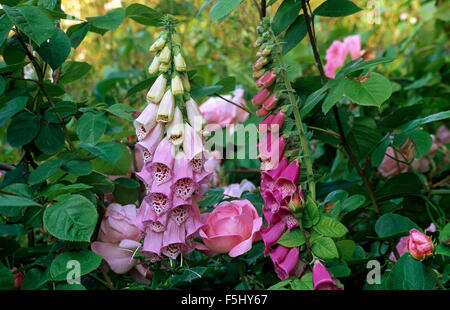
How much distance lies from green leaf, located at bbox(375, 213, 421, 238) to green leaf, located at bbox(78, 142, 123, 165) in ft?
1.29

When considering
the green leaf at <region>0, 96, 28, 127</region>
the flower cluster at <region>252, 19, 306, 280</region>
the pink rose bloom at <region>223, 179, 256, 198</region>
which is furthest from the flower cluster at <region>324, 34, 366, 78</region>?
the green leaf at <region>0, 96, 28, 127</region>

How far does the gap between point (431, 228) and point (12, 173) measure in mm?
718

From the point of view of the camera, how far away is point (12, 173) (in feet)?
2.31

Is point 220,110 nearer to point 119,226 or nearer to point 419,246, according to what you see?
point 119,226

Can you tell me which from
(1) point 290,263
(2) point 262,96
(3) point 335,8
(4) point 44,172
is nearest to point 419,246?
(1) point 290,263

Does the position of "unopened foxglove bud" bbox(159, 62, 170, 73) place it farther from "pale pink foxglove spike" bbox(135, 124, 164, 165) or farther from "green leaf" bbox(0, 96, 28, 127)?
"green leaf" bbox(0, 96, 28, 127)

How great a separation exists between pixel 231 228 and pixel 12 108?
353 mm

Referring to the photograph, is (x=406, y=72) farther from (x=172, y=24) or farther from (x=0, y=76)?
(x=0, y=76)

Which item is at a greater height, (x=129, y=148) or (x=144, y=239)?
(x=129, y=148)

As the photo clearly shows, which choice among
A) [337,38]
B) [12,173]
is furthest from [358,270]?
[337,38]

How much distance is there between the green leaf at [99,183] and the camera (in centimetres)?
68

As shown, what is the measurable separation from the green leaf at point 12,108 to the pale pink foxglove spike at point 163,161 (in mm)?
230

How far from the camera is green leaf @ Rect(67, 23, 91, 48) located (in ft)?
2.36

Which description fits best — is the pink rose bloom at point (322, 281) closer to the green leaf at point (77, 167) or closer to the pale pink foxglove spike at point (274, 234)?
the pale pink foxglove spike at point (274, 234)
